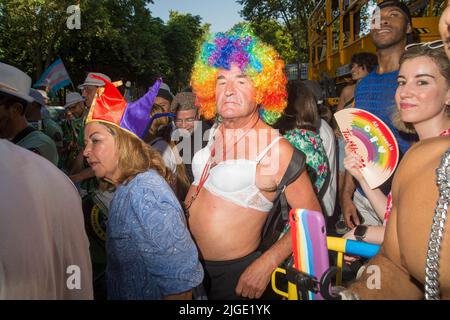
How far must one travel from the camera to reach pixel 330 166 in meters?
3.18

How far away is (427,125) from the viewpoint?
6.68ft

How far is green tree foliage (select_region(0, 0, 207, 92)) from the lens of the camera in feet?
48.4

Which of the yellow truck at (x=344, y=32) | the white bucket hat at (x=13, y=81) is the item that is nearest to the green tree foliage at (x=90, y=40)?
the yellow truck at (x=344, y=32)

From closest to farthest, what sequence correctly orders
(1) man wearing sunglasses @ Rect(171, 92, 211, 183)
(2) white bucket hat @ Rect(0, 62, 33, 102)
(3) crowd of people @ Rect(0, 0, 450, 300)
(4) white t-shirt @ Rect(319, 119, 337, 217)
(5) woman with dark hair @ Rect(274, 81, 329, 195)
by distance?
(3) crowd of people @ Rect(0, 0, 450, 300) < (2) white bucket hat @ Rect(0, 62, 33, 102) < (5) woman with dark hair @ Rect(274, 81, 329, 195) < (4) white t-shirt @ Rect(319, 119, 337, 217) < (1) man wearing sunglasses @ Rect(171, 92, 211, 183)

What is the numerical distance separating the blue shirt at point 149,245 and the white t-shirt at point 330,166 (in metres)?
1.67

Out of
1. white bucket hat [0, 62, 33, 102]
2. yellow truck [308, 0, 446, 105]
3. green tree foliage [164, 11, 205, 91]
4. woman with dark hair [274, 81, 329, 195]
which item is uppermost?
green tree foliage [164, 11, 205, 91]

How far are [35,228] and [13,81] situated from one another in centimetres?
150

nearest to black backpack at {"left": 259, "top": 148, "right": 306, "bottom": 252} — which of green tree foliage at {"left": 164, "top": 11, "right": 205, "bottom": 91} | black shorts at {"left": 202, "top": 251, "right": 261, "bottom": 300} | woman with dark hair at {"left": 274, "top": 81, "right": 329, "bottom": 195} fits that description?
black shorts at {"left": 202, "top": 251, "right": 261, "bottom": 300}

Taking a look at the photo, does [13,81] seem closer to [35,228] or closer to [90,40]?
[35,228]

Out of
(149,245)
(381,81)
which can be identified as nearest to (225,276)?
Answer: (149,245)

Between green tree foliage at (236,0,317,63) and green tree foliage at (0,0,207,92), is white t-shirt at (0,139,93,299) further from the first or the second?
green tree foliage at (236,0,317,63)

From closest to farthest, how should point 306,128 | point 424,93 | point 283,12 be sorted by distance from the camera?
point 424,93 < point 306,128 < point 283,12
